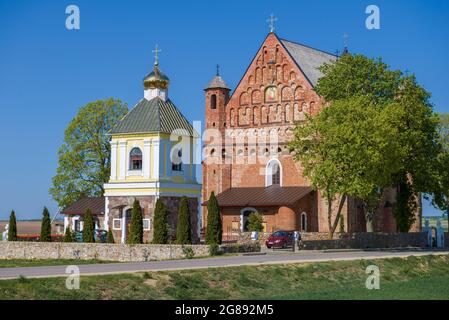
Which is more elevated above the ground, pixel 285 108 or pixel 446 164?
pixel 285 108

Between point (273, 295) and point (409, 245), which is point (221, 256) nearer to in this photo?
point (273, 295)

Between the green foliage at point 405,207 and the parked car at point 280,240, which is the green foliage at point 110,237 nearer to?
the parked car at point 280,240

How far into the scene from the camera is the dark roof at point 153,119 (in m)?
47.7

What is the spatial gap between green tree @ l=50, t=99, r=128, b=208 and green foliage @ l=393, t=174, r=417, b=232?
24812 mm

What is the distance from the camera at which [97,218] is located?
58.7m

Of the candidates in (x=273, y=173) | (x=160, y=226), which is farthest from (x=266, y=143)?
(x=160, y=226)

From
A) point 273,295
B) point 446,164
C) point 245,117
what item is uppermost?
point 245,117

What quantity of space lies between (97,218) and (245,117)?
15559 mm

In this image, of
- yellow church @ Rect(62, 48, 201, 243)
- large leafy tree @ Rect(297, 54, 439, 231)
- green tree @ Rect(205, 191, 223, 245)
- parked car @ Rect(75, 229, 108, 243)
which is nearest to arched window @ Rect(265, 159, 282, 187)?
large leafy tree @ Rect(297, 54, 439, 231)

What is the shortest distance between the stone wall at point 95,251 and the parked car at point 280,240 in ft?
30.7

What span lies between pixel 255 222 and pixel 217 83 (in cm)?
1557

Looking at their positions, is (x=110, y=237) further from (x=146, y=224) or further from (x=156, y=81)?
(x=156, y=81)
